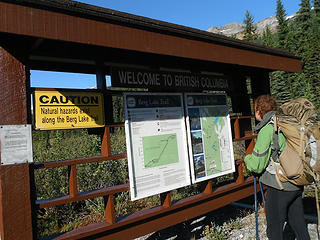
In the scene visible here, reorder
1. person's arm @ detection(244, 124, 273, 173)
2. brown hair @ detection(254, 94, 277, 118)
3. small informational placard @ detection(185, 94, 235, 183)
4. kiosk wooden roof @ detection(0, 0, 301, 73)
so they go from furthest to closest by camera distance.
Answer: small informational placard @ detection(185, 94, 235, 183), brown hair @ detection(254, 94, 277, 118), person's arm @ detection(244, 124, 273, 173), kiosk wooden roof @ detection(0, 0, 301, 73)

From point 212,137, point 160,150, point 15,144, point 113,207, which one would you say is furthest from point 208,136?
point 15,144

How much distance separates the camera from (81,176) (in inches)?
231

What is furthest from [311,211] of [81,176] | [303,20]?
[303,20]

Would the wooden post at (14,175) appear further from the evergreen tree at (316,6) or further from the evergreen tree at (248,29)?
A: the evergreen tree at (316,6)

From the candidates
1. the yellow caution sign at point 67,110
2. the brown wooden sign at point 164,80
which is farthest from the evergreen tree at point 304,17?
the yellow caution sign at point 67,110

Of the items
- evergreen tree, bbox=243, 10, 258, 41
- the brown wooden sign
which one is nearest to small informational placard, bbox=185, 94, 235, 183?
the brown wooden sign

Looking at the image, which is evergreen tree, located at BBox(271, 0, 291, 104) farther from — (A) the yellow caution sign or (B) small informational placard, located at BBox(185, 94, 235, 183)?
(A) the yellow caution sign

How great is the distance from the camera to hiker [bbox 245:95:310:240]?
2686mm

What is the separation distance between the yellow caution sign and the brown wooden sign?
340mm

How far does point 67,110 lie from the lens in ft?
8.98

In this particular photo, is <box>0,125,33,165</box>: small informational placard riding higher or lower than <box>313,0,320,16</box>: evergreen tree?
lower

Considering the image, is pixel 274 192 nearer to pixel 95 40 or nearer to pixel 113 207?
pixel 113 207

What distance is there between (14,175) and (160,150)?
1.66 meters

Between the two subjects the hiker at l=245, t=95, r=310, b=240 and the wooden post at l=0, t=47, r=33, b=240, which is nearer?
the wooden post at l=0, t=47, r=33, b=240
